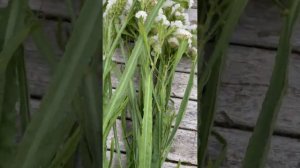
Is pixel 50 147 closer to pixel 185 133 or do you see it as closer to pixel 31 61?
pixel 31 61

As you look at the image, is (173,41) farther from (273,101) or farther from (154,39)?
(273,101)

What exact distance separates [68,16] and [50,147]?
116mm

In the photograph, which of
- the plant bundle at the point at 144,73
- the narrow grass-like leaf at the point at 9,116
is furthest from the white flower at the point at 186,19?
the narrow grass-like leaf at the point at 9,116

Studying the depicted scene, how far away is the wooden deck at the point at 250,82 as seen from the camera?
0.46 meters

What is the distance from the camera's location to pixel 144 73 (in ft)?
1.82

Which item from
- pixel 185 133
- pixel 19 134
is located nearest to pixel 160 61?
pixel 185 133

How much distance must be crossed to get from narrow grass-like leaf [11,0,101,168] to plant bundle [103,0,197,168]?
3.8 inches

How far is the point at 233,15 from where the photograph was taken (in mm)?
477

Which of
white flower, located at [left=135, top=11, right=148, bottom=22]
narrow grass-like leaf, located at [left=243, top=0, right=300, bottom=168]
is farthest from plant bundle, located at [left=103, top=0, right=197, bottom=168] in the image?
narrow grass-like leaf, located at [left=243, top=0, right=300, bottom=168]

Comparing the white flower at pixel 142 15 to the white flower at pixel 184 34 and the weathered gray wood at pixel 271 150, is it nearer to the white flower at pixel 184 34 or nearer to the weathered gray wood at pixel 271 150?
the white flower at pixel 184 34

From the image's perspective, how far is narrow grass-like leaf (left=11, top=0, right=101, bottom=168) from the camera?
1.42 ft

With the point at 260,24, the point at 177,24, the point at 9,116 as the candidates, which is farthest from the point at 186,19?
the point at 9,116

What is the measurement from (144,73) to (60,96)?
0.43 ft

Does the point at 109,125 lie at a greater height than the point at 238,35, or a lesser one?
lesser
